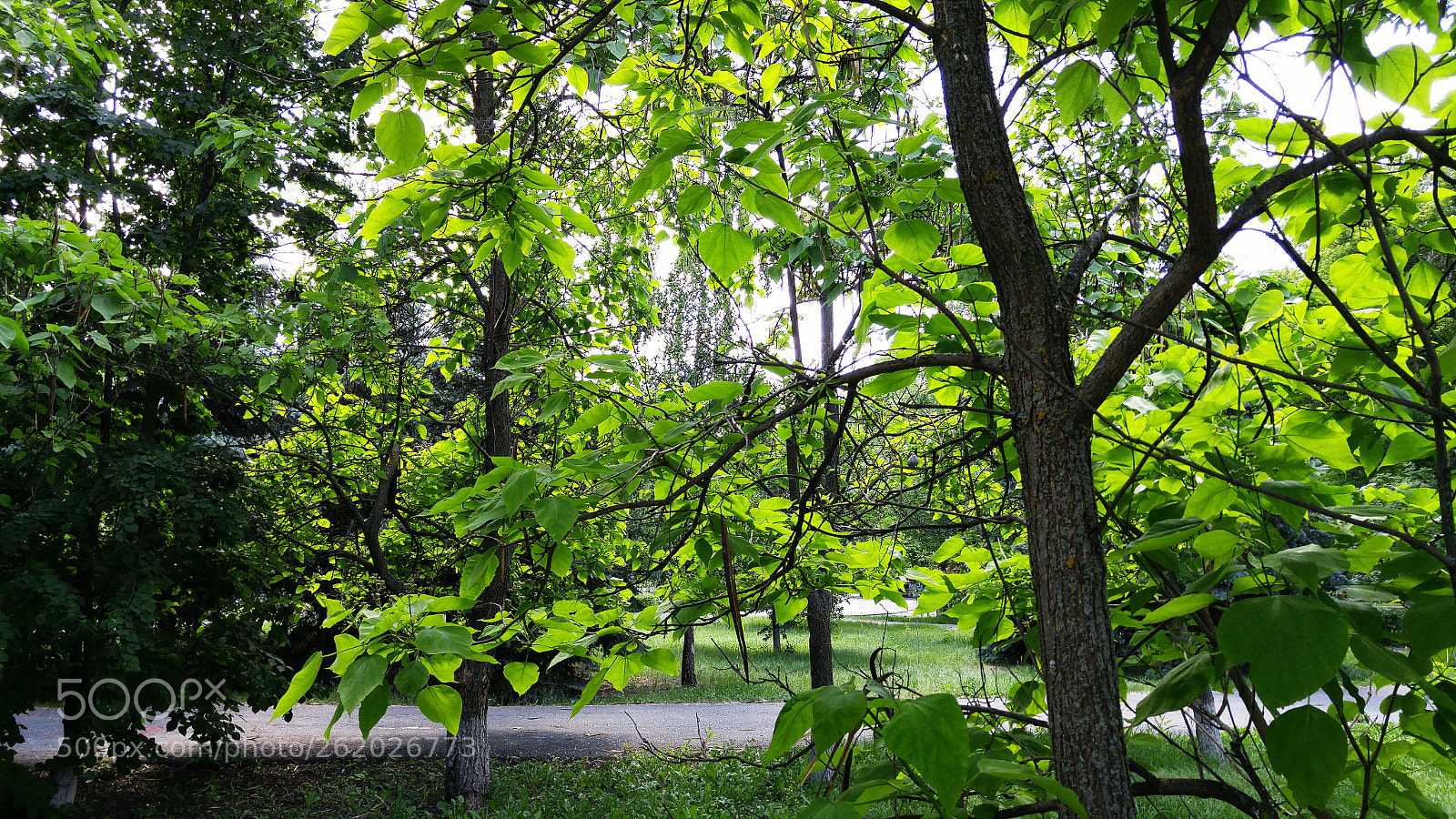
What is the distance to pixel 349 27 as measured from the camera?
999 millimetres

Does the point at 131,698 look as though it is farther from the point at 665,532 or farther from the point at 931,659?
the point at 931,659

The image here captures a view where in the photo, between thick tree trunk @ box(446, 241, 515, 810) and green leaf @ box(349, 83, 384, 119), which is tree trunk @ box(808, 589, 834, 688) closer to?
thick tree trunk @ box(446, 241, 515, 810)

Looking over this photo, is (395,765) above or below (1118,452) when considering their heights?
below

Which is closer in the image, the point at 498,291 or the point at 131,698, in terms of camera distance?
the point at 131,698

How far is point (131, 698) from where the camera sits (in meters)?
5.46

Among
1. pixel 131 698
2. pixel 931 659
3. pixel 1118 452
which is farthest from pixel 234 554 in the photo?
pixel 931 659

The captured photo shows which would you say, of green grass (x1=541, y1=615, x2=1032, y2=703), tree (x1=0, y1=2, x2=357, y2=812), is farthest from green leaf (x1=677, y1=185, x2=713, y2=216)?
green grass (x1=541, y1=615, x2=1032, y2=703)

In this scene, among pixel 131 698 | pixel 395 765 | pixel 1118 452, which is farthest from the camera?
pixel 395 765

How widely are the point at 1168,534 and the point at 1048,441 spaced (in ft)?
0.65

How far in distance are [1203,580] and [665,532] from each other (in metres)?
0.87

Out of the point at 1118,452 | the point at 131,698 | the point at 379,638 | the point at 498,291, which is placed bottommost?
the point at 131,698

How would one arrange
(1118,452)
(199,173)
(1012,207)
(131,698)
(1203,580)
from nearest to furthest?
(1203,580)
(1012,207)
(1118,452)
(131,698)
(199,173)

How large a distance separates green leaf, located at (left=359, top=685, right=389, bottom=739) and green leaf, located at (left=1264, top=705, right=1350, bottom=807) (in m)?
1.00

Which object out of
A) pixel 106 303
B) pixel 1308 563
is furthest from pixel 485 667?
pixel 1308 563
